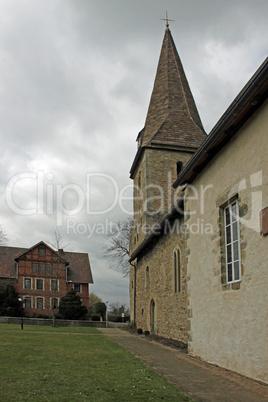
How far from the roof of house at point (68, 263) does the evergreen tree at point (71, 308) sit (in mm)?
6585

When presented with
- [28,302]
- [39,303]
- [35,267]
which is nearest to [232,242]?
[28,302]

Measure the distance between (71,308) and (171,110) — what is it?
934 inches

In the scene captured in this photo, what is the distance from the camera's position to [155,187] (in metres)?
29.9

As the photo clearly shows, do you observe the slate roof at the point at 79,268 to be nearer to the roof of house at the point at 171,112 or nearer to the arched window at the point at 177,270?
the roof of house at the point at 171,112

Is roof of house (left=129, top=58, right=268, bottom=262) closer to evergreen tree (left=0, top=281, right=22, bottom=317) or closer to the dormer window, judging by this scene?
evergreen tree (left=0, top=281, right=22, bottom=317)

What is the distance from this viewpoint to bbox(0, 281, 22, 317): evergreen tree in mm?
41438

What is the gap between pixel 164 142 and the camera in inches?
1208

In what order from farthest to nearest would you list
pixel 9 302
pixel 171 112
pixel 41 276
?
pixel 41 276 → pixel 9 302 → pixel 171 112

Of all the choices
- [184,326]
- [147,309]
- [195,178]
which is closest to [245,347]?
[195,178]

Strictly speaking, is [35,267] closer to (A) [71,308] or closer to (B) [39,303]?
(B) [39,303]

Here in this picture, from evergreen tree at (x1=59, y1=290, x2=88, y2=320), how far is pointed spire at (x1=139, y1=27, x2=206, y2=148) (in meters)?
19.8

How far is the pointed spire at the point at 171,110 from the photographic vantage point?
3111cm

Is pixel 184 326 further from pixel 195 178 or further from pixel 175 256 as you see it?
pixel 195 178

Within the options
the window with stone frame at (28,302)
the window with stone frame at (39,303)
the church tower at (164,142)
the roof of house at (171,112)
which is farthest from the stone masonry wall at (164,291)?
the window with stone frame at (28,302)
